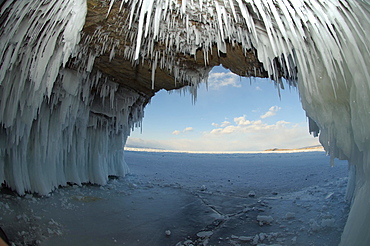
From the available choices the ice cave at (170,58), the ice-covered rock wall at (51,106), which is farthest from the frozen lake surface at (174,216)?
the ice cave at (170,58)

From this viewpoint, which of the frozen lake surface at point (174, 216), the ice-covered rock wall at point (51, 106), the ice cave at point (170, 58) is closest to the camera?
the ice cave at point (170, 58)

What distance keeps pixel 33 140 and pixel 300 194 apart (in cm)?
736

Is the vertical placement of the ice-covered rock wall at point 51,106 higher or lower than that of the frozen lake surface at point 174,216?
higher

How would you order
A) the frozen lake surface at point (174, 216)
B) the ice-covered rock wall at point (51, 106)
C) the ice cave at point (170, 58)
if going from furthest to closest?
the frozen lake surface at point (174, 216) < the ice-covered rock wall at point (51, 106) < the ice cave at point (170, 58)

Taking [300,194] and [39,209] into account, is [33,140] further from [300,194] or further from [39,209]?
[300,194]

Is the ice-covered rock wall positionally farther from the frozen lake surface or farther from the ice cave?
the frozen lake surface

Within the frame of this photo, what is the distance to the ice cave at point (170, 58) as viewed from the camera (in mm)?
2680

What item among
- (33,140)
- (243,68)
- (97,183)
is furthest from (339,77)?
(97,183)

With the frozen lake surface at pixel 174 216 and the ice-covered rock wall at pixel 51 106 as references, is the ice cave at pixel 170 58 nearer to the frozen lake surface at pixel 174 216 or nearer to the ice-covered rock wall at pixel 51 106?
the ice-covered rock wall at pixel 51 106

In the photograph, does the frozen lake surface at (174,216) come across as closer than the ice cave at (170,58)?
No

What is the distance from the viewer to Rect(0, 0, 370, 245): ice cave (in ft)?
8.79

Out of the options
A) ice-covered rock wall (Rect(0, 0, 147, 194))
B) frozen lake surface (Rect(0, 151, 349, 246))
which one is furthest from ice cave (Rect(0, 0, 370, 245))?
frozen lake surface (Rect(0, 151, 349, 246))

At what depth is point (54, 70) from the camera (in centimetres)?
379

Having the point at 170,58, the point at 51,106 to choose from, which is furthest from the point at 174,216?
the point at 51,106
